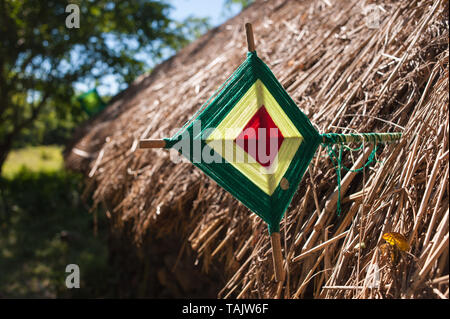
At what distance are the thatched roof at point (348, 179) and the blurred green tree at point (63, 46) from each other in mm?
3260

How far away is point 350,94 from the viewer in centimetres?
167

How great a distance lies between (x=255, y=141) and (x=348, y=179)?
16.1 inches

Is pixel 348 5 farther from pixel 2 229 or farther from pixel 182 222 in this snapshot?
pixel 2 229

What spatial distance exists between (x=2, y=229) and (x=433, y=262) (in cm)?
721

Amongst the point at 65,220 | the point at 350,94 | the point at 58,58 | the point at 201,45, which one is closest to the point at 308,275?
the point at 350,94

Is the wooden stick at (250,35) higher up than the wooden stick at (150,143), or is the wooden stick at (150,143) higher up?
the wooden stick at (250,35)

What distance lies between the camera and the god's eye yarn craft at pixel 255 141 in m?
1.18

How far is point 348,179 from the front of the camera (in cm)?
143

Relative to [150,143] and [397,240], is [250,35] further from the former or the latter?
[397,240]

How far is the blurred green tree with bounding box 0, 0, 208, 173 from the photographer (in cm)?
570
